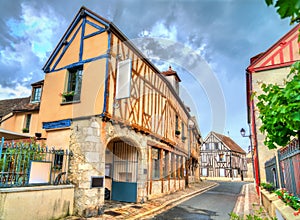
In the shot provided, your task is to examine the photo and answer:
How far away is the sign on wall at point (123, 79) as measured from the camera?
6641 mm

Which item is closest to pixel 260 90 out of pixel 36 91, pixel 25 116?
pixel 36 91

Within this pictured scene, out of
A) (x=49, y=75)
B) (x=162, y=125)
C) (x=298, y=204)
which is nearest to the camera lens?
(x=298, y=204)

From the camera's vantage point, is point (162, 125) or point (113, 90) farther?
point (162, 125)

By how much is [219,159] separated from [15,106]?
2379 centimetres

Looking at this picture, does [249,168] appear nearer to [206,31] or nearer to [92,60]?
[206,31]

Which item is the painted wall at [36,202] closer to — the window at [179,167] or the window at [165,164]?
the window at [165,164]

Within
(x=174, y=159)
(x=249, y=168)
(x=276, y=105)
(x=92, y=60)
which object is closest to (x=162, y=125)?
(x=174, y=159)

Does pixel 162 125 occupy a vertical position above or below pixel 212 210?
above

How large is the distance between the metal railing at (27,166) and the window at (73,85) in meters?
1.80

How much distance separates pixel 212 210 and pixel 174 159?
5.05 m

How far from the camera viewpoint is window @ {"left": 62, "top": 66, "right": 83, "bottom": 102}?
688cm

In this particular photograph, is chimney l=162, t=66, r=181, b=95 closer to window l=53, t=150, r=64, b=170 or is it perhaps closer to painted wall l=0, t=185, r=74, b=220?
window l=53, t=150, r=64, b=170

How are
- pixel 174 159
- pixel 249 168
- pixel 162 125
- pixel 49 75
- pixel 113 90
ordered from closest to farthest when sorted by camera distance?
pixel 113 90
pixel 49 75
pixel 162 125
pixel 174 159
pixel 249 168

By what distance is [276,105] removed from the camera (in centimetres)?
Result: 179
